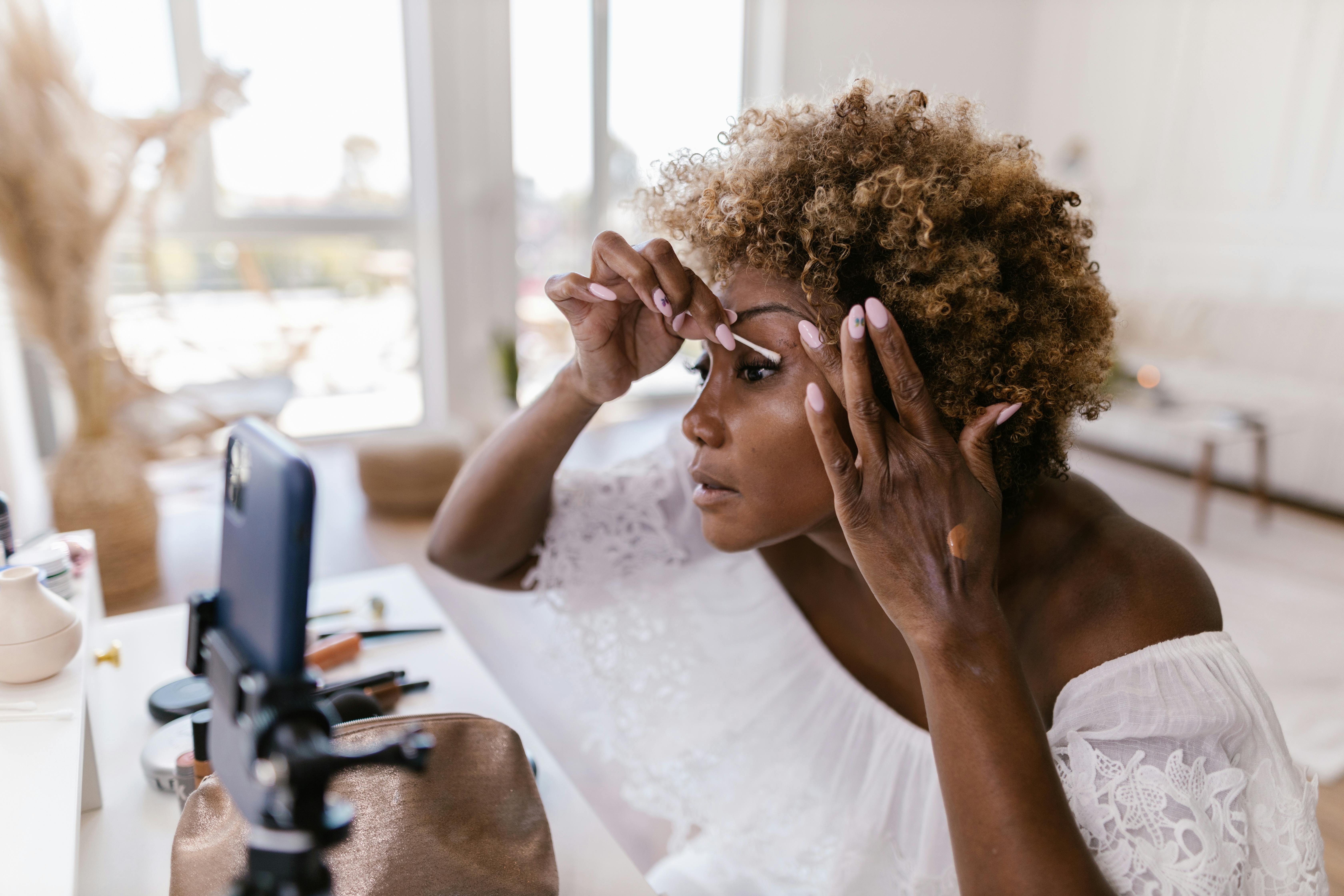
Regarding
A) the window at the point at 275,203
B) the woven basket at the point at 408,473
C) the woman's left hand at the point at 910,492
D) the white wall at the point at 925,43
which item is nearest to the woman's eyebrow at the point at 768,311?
the woman's left hand at the point at 910,492

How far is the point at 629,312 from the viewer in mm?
1188

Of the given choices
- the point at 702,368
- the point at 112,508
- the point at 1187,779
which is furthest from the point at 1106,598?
A: the point at 112,508

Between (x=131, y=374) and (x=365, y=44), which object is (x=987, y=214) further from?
(x=365, y=44)

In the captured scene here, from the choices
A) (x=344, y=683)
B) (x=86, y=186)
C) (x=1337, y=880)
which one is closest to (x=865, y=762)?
(x=344, y=683)

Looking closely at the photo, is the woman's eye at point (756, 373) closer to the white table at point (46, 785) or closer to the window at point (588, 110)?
the white table at point (46, 785)

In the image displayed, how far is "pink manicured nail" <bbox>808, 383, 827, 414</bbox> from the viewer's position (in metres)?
0.83

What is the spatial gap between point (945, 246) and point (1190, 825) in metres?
0.57

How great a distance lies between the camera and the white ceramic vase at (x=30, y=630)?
0.86 metres

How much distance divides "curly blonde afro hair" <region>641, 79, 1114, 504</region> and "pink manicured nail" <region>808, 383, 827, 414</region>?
0.37ft

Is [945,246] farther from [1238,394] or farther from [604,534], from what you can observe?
[1238,394]

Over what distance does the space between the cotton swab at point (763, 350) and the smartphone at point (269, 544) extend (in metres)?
0.60

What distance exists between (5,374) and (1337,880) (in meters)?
4.58

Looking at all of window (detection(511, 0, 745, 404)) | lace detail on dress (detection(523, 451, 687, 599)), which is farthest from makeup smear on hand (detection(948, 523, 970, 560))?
window (detection(511, 0, 745, 404))

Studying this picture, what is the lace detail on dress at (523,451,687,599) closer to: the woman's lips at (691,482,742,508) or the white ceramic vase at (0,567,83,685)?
the woman's lips at (691,482,742,508)
